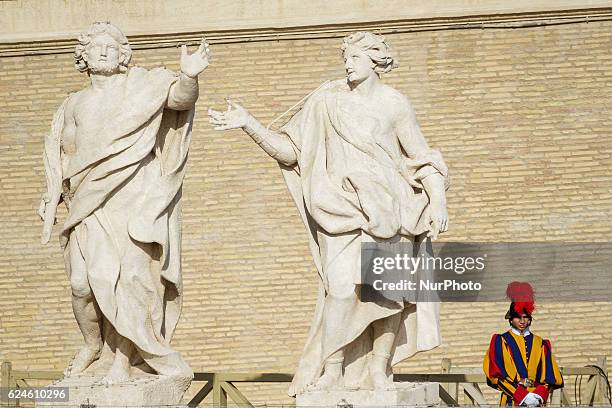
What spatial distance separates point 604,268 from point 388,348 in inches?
187

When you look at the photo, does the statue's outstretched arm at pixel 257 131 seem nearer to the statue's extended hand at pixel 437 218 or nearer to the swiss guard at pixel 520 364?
the statue's extended hand at pixel 437 218

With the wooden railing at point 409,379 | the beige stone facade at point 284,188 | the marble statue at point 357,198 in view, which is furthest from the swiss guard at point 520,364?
the beige stone facade at point 284,188

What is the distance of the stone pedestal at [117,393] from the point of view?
459 inches

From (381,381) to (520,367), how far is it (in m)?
0.83

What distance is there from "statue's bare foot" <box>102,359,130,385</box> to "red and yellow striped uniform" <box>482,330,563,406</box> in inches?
86.9

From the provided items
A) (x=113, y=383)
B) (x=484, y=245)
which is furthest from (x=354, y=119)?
(x=484, y=245)

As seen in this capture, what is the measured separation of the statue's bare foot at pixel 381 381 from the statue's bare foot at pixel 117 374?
1519 millimetres

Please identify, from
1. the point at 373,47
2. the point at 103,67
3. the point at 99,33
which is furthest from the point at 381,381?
the point at 99,33

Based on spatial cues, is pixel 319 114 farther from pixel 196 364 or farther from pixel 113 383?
pixel 196 364

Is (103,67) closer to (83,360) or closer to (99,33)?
(99,33)

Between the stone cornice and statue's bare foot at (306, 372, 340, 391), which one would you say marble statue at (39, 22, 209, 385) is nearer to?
statue's bare foot at (306, 372, 340, 391)

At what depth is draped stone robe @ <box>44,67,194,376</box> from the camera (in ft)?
38.9

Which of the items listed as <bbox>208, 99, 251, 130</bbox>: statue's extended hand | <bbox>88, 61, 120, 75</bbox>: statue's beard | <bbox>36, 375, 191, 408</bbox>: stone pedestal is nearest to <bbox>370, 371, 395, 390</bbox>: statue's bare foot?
<bbox>36, 375, 191, 408</bbox>: stone pedestal

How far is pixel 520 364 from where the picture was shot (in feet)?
38.1
